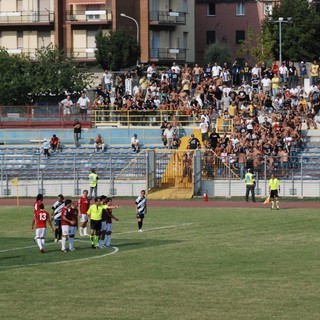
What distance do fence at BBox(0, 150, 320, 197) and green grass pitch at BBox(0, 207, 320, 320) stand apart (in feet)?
36.1

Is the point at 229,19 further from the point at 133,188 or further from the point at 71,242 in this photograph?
the point at 71,242

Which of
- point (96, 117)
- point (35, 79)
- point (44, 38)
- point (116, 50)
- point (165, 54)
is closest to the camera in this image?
point (96, 117)

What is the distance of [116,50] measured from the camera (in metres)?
93.2

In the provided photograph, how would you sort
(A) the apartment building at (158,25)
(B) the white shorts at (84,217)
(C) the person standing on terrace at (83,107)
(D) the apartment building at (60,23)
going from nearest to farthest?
(B) the white shorts at (84,217), (C) the person standing on terrace at (83,107), (D) the apartment building at (60,23), (A) the apartment building at (158,25)

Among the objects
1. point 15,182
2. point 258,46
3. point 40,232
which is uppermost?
point 258,46

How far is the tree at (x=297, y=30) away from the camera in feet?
350

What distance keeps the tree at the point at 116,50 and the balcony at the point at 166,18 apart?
6629mm

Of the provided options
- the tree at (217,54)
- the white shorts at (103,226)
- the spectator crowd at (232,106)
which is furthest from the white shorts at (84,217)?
the tree at (217,54)

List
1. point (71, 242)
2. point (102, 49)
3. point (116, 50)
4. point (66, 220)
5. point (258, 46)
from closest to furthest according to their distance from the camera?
point (66, 220)
point (71, 242)
point (116, 50)
point (102, 49)
point (258, 46)

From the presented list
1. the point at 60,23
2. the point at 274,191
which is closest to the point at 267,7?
the point at 60,23

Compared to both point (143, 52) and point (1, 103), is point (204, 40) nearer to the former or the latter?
point (143, 52)

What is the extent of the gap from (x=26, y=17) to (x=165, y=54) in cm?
1204

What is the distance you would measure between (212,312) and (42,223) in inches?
501

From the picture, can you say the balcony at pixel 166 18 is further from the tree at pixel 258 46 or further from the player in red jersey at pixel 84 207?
the player in red jersey at pixel 84 207
